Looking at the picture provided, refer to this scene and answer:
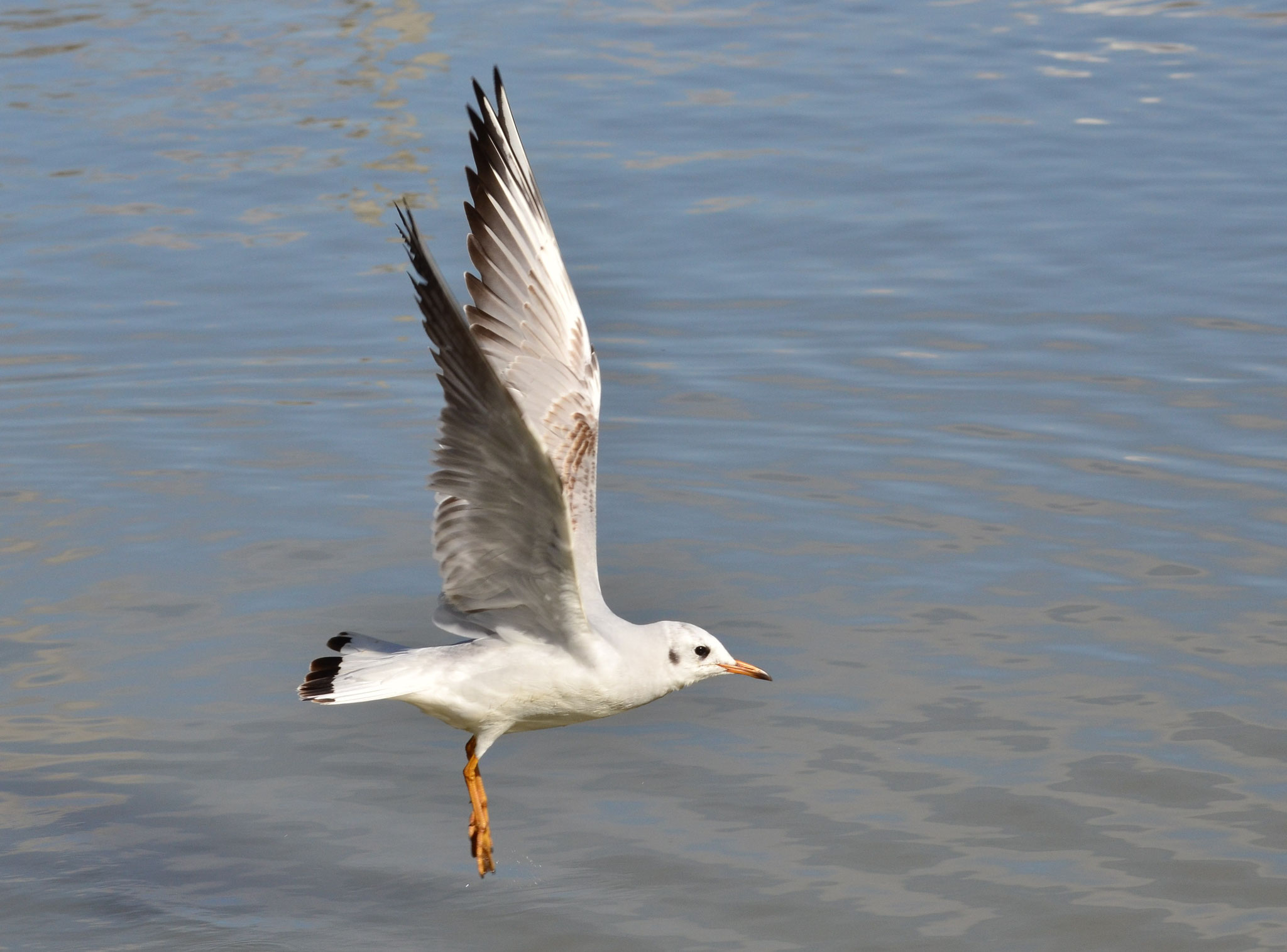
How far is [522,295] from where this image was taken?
748 centimetres

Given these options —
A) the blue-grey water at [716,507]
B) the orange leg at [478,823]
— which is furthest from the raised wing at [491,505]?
the blue-grey water at [716,507]

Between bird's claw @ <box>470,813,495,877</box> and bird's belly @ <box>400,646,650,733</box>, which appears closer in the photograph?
bird's belly @ <box>400,646,650,733</box>

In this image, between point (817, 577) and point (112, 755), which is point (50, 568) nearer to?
point (112, 755)

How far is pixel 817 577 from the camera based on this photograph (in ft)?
30.7

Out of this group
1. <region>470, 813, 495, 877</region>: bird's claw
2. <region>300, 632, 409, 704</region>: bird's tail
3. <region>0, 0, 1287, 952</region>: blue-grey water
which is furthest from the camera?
<region>0, 0, 1287, 952</region>: blue-grey water

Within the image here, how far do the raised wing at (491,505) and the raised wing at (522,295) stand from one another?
2.67ft

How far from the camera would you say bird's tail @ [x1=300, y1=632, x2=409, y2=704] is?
21.0ft

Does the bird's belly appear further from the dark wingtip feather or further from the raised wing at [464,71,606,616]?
the raised wing at [464,71,606,616]

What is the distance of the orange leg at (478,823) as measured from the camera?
691cm

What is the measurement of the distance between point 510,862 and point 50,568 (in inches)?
147

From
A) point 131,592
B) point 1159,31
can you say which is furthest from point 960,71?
point 131,592

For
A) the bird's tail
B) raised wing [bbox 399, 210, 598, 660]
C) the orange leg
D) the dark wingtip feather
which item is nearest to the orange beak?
raised wing [bbox 399, 210, 598, 660]

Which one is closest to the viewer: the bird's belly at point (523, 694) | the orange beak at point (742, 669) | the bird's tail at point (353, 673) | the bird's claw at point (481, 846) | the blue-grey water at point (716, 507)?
the bird's tail at point (353, 673)

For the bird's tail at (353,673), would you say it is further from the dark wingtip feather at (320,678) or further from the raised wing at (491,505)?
the raised wing at (491,505)
